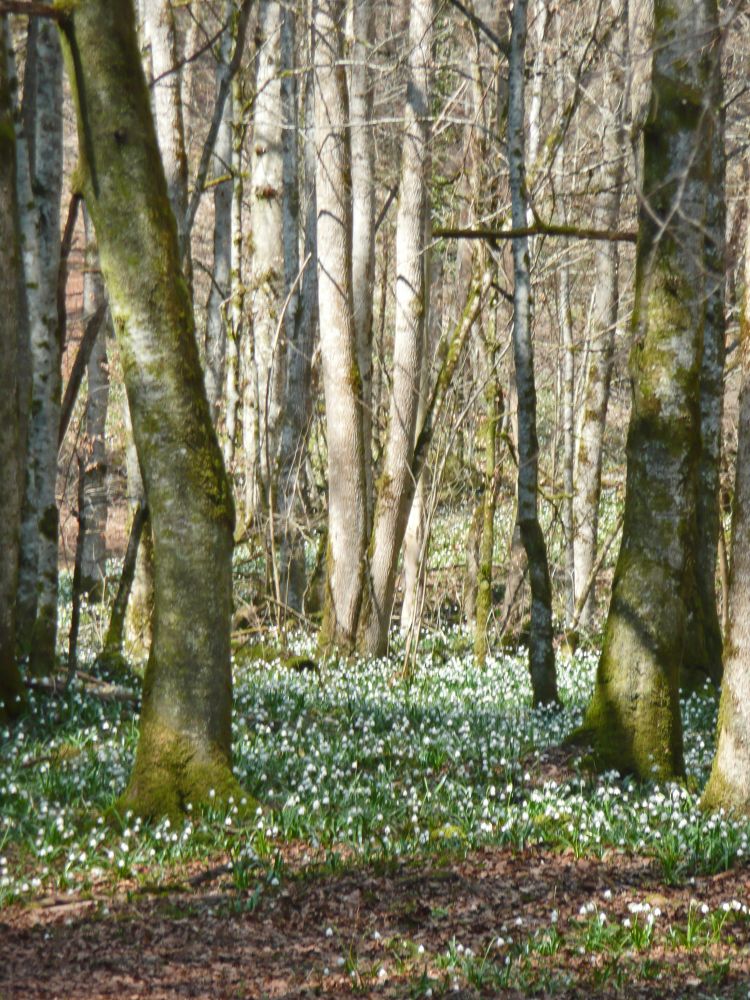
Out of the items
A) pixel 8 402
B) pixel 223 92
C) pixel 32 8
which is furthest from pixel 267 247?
pixel 32 8

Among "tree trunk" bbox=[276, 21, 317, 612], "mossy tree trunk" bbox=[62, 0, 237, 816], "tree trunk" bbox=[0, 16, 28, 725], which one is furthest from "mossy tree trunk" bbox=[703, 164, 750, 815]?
"tree trunk" bbox=[276, 21, 317, 612]

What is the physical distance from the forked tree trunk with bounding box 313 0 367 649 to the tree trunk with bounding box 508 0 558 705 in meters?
3.97

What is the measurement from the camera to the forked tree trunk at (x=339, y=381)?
13.9 meters

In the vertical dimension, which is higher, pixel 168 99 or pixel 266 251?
pixel 168 99

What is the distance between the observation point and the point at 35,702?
9.38 meters

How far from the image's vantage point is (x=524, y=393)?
10125 millimetres

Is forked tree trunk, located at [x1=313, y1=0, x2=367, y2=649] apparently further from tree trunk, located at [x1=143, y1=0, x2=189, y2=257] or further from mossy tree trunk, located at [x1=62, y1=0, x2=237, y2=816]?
mossy tree trunk, located at [x1=62, y1=0, x2=237, y2=816]

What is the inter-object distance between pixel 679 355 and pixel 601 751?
2920 millimetres

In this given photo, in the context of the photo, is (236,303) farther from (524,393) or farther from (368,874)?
(368,874)

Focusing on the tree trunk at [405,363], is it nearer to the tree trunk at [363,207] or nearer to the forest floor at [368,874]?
the tree trunk at [363,207]

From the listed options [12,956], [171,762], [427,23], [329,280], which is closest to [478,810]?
[171,762]

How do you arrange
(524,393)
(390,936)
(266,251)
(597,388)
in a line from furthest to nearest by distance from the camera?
1. (597,388)
2. (266,251)
3. (524,393)
4. (390,936)

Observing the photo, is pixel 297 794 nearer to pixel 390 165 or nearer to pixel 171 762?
pixel 171 762

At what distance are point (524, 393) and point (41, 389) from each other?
4.46m
